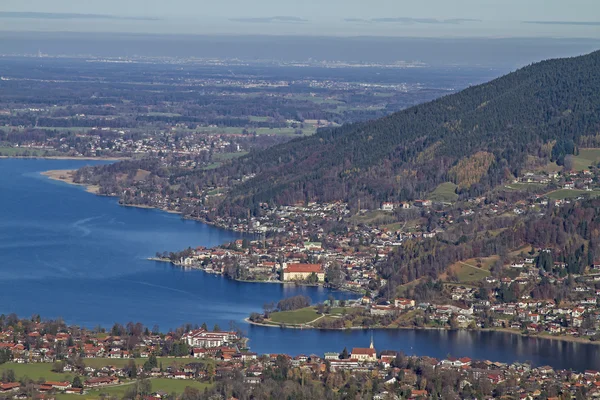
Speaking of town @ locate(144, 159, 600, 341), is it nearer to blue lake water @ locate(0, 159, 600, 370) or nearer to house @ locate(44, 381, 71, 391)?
blue lake water @ locate(0, 159, 600, 370)

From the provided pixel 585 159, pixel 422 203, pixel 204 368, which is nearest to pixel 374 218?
pixel 422 203

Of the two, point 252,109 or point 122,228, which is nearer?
point 122,228

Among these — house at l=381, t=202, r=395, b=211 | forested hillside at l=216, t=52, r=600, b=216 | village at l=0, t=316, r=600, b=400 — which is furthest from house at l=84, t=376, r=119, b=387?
forested hillside at l=216, t=52, r=600, b=216

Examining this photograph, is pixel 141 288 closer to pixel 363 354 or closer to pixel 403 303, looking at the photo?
pixel 403 303

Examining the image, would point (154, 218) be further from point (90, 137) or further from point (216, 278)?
point (90, 137)

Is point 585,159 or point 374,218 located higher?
point 585,159

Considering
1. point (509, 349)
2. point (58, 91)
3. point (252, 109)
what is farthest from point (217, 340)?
point (58, 91)

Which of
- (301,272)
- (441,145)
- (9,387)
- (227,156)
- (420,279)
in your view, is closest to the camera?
(9,387)

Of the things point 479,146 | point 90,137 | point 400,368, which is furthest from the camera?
point 90,137
